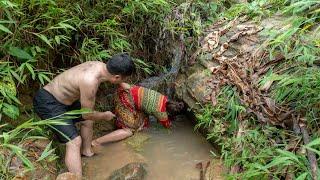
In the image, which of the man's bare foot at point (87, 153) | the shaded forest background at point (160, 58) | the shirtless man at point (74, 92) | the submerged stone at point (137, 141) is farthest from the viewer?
the submerged stone at point (137, 141)

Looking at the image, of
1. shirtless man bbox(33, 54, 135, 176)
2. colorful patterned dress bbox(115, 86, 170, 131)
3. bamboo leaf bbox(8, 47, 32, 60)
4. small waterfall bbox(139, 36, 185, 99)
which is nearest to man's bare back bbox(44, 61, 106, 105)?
shirtless man bbox(33, 54, 135, 176)

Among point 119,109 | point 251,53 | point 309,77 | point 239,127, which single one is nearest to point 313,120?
point 309,77

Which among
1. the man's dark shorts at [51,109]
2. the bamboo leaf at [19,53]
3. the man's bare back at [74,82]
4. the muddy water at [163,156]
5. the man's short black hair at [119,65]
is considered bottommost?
the muddy water at [163,156]

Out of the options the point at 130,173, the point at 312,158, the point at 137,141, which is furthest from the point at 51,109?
the point at 312,158

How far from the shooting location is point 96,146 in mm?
4289

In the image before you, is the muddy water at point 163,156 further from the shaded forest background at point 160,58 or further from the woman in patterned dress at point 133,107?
the shaded forest background at point 160,58

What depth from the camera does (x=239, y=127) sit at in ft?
11.6

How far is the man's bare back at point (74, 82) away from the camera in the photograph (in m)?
3.71

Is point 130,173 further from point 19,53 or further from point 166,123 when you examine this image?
point 19,53

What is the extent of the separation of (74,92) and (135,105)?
94cm

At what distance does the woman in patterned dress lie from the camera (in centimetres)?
445

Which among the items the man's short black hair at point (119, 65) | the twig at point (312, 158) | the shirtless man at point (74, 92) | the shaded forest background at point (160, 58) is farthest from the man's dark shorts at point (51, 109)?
the twig at point (312, 158)

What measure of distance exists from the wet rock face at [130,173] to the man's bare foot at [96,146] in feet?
2.03

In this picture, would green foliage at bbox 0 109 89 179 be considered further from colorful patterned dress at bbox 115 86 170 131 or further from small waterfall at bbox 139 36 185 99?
small waterfall at bbox 139 36 185 99
